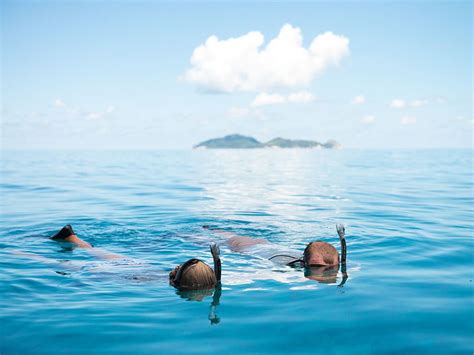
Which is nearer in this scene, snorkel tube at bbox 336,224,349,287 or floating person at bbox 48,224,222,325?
floating person at bbox 48,224,222,325

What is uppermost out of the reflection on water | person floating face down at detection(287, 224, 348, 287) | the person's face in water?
person floating face down at detection(287, 224, 348, 287)

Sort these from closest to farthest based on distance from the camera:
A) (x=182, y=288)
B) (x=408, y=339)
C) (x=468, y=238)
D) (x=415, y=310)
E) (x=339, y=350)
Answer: (x=339, y=350), (x=408, y=339), (x=415, y=310), (x=182, y=288), (x=468, y=238)

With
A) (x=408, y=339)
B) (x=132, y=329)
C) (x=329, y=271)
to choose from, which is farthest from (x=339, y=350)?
(x=329, y=271)

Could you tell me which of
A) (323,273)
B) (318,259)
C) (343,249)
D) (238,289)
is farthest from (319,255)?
(238,289)

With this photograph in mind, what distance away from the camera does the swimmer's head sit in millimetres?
11219

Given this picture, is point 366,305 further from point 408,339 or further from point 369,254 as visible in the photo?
point 369,254

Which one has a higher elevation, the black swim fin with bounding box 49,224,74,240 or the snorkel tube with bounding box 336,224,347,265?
the snorkel tube with bounding box 336,224,347,265

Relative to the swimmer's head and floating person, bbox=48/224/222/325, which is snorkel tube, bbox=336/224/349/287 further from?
floating person, bbox=48/224/222/325

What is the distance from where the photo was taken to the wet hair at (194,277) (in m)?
9.45

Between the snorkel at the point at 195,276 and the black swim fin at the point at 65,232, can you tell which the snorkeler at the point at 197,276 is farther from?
the black swim fin at the point at 65,232

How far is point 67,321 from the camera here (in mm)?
8023

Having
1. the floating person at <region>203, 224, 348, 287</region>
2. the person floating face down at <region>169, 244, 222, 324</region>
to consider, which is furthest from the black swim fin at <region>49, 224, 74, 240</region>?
the person floating face down at <region>169, 244, 222, 324</region>

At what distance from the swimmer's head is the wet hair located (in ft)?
8.54

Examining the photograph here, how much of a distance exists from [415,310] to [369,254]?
457 centimetres
